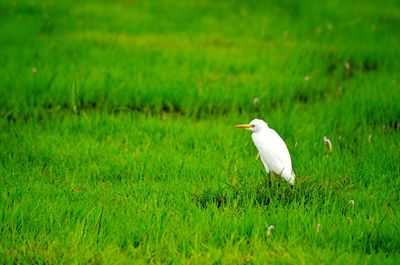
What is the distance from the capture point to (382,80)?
24.1 ft

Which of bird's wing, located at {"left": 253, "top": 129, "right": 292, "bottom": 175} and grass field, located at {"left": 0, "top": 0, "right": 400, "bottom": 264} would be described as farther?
bird's wing, located at {"left": 253, "top": 129, "right": 292, "bottom": 175}

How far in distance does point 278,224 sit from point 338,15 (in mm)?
6937

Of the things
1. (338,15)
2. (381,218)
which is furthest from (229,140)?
(338,15)

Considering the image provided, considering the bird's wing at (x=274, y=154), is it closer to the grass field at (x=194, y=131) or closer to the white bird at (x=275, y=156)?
the white bird at (x=275, y=156)

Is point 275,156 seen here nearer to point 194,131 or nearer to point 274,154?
point 274,154

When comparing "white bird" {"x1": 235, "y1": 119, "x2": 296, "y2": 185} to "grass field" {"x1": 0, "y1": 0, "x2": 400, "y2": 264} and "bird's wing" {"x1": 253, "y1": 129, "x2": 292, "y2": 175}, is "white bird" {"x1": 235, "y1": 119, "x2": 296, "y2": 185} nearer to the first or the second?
"bird's wing" {"x1": 253, "y1": 129, "x2": 292, "y2": 175}

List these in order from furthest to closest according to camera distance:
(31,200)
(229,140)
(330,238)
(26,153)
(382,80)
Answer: (382,80) → (229,140) → (26,153) → (31,200) → (330,238)

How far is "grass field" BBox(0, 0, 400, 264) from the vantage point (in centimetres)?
380

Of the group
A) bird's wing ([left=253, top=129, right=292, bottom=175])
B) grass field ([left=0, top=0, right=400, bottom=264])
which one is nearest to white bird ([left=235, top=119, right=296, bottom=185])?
bird's wing ([left=253, top=129, right=292, bottom=175])

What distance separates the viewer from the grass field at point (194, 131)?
12.5 ft

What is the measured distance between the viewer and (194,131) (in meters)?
5.81

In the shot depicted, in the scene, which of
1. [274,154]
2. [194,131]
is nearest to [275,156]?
[274,154]

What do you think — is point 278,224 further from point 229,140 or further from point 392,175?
point 229,140

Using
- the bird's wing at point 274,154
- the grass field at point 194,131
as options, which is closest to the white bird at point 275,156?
the bird's wing at point 274,154
